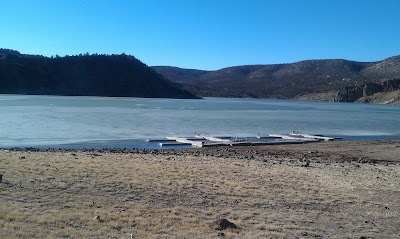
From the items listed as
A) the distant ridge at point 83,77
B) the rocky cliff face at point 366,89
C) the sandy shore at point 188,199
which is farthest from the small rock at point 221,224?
the rocky cliff face at point 366,89

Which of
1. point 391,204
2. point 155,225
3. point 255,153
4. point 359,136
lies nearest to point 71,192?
point 155,225

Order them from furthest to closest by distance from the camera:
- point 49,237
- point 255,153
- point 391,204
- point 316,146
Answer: point 316,146, point 255,153, point 391,204, point 49,237

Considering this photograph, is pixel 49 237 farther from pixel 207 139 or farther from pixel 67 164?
pixel 207 139

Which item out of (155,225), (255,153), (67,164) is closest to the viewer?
(155,225)

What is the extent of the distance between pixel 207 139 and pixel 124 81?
122 m

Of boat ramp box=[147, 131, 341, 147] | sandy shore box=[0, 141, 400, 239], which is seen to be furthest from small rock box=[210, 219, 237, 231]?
boat ramp box=[147, 131, 341, 147]

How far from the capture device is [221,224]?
7988mm

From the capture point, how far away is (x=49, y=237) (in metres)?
6.67

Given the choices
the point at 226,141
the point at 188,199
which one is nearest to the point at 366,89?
the point at 226,141

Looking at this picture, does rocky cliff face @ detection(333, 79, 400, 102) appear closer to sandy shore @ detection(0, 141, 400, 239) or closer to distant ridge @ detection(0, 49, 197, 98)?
distant ridge @ detection(0, 49, 197, 98)

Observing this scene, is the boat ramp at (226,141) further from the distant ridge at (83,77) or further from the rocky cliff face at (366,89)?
the rocky cliff face at (366,89)

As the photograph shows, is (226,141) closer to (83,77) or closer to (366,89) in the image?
(83,77)

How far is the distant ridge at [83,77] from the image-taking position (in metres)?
127

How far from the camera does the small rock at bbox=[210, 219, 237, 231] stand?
7.93 metres
